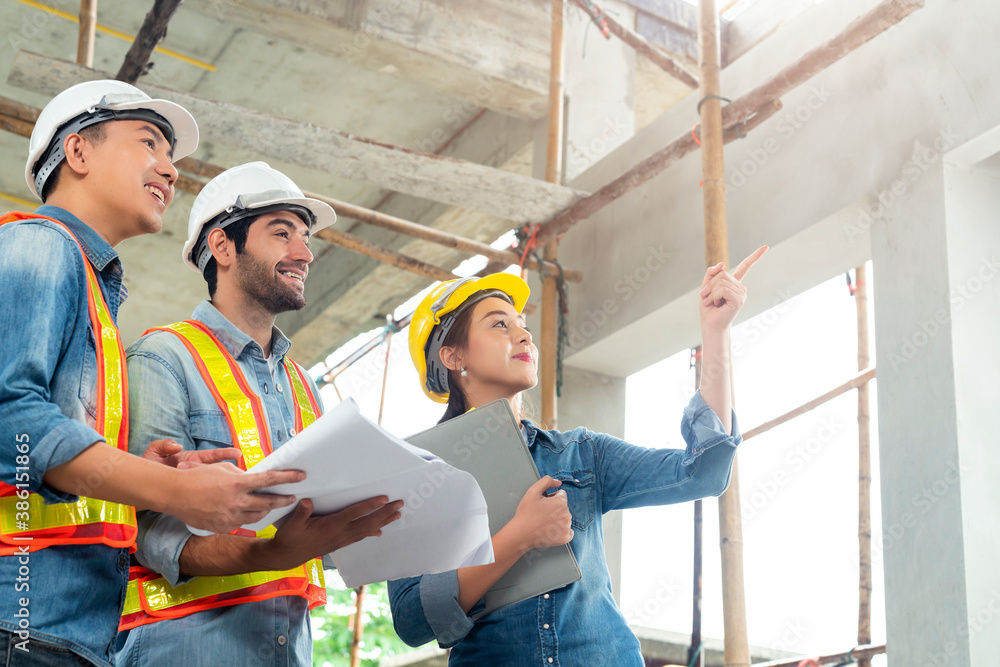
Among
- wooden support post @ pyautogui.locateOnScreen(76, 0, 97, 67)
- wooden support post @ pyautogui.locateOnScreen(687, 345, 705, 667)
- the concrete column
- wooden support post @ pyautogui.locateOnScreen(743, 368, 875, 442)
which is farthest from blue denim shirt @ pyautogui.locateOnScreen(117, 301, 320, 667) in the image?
wooden support post @ pyautogui.locateOnScreen(743, 368, 875, 442)

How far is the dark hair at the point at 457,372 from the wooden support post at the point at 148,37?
3.13m

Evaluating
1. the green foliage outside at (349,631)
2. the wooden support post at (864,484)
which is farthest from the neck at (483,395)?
the green foliage outside at (349,631)

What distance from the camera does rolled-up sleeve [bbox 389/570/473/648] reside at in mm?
→ 2320

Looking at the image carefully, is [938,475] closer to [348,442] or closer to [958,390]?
[958,390]

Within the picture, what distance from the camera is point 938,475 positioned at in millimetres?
4105

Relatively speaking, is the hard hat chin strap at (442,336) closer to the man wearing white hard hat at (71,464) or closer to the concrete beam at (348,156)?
the man wearing white hard hat at (71,464)

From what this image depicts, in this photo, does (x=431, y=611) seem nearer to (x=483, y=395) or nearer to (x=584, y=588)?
(x=584, y=588)

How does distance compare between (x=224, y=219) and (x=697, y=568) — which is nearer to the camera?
(x=224, y=219)

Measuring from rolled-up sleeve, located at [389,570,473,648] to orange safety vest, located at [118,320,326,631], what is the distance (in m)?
0.28

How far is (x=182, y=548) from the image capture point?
187cm

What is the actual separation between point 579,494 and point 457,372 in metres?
0.62

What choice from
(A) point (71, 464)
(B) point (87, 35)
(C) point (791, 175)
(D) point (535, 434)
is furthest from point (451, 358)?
(B) point (87, 35)

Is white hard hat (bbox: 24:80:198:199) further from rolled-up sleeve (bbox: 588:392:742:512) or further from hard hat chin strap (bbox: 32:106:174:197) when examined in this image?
rolled-up sleeve (bbox: 588:392:742:512)

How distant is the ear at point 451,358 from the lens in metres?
2.95
